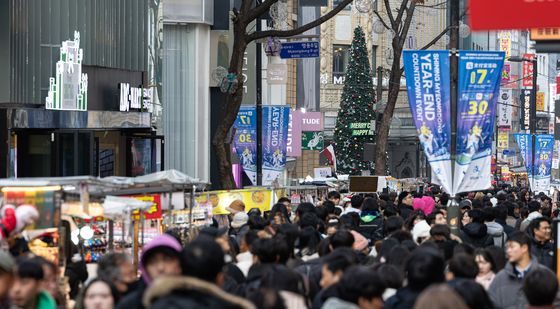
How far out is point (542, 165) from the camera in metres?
47.4

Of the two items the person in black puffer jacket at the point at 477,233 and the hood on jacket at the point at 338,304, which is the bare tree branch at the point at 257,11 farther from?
the hood on jacket at the point at 338,304

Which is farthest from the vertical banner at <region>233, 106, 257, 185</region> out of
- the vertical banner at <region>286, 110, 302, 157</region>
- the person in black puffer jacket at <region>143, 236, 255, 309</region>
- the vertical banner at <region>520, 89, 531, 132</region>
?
the vertical banner at <region>520, 89, 531, 132</region>

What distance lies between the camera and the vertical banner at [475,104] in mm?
18594

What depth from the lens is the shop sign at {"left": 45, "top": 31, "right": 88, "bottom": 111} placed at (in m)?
28.0

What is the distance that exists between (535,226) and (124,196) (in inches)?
175

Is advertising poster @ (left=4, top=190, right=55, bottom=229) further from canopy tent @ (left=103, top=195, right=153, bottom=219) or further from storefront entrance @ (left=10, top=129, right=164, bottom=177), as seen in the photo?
storefront entrance @ (left=10, top=129, right=164, bottom=177)

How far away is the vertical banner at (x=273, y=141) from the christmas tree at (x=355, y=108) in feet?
146

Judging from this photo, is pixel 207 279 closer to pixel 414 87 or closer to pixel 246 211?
pixel 414 87

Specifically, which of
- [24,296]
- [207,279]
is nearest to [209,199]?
[24,296]

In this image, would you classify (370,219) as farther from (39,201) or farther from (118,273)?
(118,273)

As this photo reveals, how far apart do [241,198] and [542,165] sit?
25.4 metres

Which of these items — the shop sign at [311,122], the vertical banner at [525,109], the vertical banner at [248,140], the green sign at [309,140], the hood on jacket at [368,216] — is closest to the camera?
the hood on jacket at [368,216]

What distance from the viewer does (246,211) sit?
945 inches

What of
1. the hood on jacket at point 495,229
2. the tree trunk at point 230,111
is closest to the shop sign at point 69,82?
the tree trunk at point 230,111
